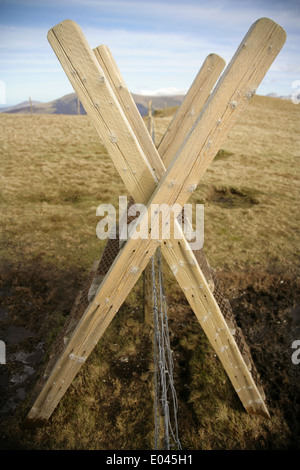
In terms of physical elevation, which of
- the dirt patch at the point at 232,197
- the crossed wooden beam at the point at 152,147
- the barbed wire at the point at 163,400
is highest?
the dirt patch at the point at 232,197

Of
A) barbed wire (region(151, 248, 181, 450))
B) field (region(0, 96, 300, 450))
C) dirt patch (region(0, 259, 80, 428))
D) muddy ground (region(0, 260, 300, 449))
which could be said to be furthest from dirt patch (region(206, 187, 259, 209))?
barbed wire (region(151, 248, 181, 450))

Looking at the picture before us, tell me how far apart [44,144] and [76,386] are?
1575 centimetres

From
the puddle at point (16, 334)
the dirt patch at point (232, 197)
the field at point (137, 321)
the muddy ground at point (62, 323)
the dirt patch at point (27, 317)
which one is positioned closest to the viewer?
the field at point (137, 321)

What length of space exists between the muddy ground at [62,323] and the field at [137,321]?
1 cm

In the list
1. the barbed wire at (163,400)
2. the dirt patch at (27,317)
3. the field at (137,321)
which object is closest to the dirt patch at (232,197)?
the field at (137,321)

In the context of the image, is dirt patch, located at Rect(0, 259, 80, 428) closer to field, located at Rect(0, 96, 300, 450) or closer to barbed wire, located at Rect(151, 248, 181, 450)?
field, located at Rect(0, 96, 300, 450)

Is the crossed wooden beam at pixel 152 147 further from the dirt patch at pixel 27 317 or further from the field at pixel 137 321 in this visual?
the dirt patch at pixel 27 317

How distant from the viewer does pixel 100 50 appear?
1.90 metres

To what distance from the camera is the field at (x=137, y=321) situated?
2.76 meters

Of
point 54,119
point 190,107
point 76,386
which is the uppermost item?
point 54,119

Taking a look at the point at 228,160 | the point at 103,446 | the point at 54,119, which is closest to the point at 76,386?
the point at 103,446

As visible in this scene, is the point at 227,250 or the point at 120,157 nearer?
the point at 120,157

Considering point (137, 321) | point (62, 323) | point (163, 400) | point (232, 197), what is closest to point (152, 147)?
point (163, 400)

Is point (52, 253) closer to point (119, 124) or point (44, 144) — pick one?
point (119, 124)
